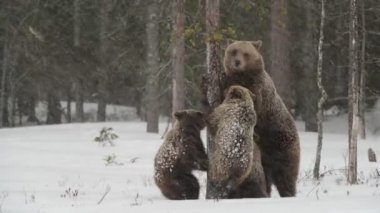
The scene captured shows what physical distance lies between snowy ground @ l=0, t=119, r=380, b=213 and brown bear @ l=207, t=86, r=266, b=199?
0.61 meters

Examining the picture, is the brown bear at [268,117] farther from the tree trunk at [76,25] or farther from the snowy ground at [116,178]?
the tree trunk at [76,25]

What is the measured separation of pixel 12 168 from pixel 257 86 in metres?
8.03

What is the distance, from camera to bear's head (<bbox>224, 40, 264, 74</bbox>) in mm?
8430

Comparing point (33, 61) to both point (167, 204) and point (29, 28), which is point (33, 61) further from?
point (167, 204)

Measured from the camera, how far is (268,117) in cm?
877

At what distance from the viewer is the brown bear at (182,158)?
830 cm

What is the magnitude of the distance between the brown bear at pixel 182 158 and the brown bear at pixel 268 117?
0.82 meters

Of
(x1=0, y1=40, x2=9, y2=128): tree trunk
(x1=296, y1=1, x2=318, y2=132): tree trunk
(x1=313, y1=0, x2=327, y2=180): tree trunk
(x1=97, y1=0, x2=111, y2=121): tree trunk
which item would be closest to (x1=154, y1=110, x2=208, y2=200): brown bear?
(x1=313, y1=0, x2=327, y2=180): tree trunk

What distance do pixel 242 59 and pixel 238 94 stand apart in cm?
72

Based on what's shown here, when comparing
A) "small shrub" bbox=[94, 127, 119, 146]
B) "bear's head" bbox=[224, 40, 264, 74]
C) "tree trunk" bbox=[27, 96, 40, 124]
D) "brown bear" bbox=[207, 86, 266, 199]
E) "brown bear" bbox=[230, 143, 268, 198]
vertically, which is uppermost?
"bear's head" bbox=[224, 40, 264, 74]

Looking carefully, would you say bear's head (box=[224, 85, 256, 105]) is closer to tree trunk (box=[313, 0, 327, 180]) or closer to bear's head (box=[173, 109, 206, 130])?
bear's head (box=[173, 109, 206, 130])

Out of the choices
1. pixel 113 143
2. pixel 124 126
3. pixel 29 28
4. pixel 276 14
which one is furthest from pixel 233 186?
pixel 29 28

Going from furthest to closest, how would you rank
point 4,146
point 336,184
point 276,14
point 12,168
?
point 276,14 < point 4,146 < point 12,168 < point 336,184

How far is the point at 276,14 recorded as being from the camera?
838 inches
